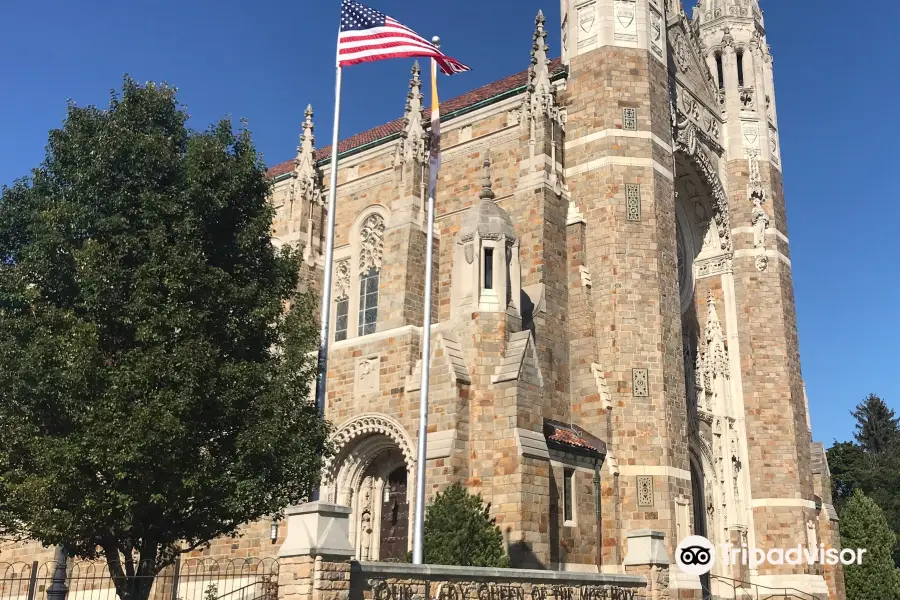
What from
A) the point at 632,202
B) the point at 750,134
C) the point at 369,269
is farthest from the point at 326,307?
the point at 750,134

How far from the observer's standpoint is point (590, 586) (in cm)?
1631

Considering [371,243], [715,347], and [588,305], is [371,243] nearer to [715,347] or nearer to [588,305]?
[588,305]

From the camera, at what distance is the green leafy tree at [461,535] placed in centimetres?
1730

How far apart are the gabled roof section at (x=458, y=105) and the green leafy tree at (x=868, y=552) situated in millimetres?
21589

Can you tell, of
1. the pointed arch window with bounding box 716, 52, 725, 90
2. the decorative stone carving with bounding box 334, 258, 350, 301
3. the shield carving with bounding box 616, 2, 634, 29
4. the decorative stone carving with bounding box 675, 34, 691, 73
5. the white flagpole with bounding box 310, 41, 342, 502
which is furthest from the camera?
the pointed arch window with bounding box 716, 52, 725, 90

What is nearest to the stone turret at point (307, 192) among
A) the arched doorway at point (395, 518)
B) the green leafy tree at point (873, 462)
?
the arched doorway at point (395, 518)

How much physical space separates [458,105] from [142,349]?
61.2 feet

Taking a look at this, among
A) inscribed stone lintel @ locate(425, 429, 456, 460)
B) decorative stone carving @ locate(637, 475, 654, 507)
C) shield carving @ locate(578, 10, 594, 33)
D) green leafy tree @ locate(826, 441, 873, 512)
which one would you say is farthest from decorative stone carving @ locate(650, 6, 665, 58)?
green leafy tree @ locate(826, 441, 873, 512)

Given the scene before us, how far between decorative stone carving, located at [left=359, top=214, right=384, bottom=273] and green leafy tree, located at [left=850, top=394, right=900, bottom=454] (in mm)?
49952

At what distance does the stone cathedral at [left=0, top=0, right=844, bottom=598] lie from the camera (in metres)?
20.8

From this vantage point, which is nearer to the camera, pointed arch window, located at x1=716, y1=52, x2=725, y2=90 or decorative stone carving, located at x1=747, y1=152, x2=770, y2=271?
decorative stone carving, located at x1=747, y1=152, x2=770, y2=271

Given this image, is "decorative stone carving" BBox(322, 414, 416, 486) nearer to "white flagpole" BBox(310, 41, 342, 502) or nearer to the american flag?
"white flagpole" BBox(310, 41, 342, 502)

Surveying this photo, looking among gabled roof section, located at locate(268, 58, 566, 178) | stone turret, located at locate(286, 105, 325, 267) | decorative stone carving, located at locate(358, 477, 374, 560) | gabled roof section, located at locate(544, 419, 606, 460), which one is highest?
gabled roof section, located at locate(268, 58, 566, 178)

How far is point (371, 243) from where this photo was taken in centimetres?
2969
